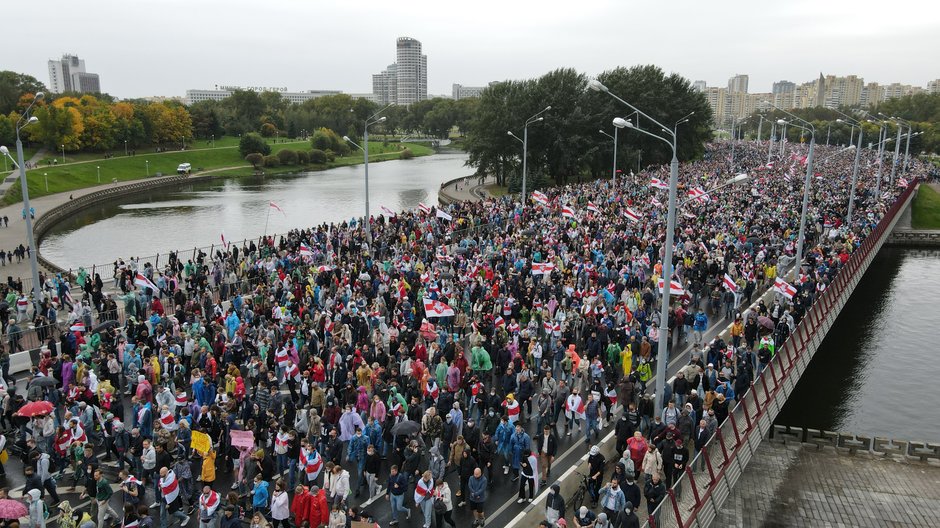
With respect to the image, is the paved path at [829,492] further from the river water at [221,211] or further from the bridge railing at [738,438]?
the river water at [221,211]

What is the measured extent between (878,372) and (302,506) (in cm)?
2613

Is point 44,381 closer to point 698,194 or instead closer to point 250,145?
point 698,194

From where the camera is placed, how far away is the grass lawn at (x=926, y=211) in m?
58.8

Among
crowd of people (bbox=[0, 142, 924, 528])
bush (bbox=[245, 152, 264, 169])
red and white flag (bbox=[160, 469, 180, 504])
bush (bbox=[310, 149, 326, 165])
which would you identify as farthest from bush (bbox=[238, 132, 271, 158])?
red and white flag (bbox=[160, 469, 180, 504])

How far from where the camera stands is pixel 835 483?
1666 centimetres

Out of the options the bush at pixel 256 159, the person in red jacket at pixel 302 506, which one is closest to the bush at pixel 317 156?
the bush at pixel 256 159

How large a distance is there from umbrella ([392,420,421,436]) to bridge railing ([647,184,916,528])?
4594 millimetres

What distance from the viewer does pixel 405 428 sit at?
13.0 metres

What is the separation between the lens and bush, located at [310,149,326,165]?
407 feet

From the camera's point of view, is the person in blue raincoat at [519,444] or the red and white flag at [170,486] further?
the person in blue raincoat at [519,444]

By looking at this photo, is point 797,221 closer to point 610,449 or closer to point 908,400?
point 908,400

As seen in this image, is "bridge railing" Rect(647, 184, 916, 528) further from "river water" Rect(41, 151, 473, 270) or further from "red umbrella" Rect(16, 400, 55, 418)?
"river water" Rect(41, 151, 473, 270)

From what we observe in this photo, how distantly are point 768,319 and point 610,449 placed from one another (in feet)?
28.0

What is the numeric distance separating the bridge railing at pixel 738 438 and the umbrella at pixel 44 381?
13.0m
